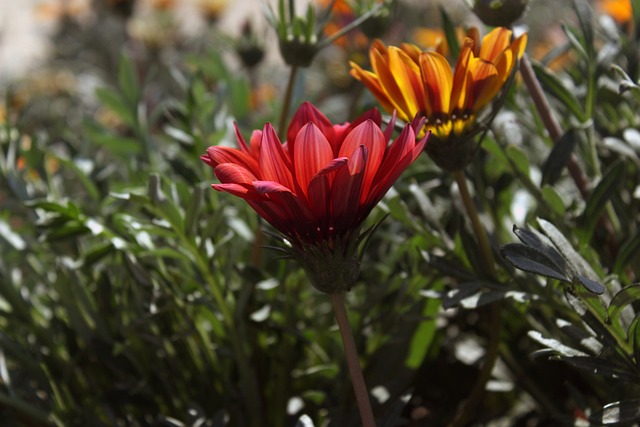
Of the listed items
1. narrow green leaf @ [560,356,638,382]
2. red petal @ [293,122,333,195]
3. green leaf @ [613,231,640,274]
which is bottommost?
narrow green leaf @ [560,356,638,382]

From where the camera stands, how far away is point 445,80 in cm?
54

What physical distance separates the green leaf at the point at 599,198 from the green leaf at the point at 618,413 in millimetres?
129

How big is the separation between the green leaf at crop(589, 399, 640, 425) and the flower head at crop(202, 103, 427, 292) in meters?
0.18

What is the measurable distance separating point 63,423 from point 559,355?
0.44 m

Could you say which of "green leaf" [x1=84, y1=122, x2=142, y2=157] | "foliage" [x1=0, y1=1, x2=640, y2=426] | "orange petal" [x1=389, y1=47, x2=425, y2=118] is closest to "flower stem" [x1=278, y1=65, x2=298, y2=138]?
"foliage" [x1=0, y1=1, x2=640, y2=426]

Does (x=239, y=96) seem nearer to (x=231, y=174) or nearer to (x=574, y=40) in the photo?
(x=574, y=40)

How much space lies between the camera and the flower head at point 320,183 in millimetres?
456

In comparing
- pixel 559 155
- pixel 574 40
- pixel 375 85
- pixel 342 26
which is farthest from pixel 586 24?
pixel 342 26

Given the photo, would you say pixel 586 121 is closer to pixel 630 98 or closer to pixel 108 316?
pixel 630 98

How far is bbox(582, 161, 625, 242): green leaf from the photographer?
0.59 metres

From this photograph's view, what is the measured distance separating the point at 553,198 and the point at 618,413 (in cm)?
17

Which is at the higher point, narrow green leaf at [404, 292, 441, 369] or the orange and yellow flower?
the orange and yellow flower

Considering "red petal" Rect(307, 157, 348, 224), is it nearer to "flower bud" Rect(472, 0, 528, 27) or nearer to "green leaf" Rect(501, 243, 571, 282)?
"green leaf" Rect(501, 243, 571, 282)

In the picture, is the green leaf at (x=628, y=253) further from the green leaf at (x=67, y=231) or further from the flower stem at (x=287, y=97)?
the green leaf at (x=67, y=231)
